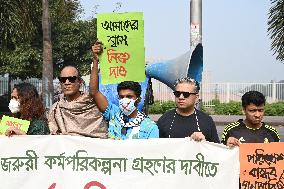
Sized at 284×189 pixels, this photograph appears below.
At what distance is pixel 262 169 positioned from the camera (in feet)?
14.5

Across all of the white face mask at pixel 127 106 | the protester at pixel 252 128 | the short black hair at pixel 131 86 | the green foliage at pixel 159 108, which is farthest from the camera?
the green foliage at pixel 159 108

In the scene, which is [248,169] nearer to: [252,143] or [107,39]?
[252,143]

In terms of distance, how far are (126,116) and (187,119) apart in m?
0.49

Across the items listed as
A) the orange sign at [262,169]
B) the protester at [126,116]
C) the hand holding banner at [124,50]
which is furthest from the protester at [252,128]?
the hand holding banner at [124,50]

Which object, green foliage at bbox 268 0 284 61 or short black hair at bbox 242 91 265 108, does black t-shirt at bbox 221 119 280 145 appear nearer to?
short black hair at bbox 242 91 265 108

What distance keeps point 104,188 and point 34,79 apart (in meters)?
25.5

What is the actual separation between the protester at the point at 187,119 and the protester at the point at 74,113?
606 millimetres

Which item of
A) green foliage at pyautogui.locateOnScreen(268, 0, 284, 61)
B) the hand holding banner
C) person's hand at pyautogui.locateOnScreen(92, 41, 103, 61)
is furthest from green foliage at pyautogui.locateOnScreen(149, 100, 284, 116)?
person's hand at pyautogui.locateOnScreen(92, 41, 103, 61)

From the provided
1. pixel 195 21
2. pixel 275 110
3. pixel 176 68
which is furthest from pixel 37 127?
pixel 275 110

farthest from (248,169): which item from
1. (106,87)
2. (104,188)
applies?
(106,87)

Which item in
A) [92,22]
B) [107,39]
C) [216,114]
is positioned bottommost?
[216,114]

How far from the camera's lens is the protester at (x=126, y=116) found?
456 cm

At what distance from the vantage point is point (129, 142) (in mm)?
4566

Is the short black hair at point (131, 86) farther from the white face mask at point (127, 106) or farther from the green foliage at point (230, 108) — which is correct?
the green foliage at point (230, 108)
